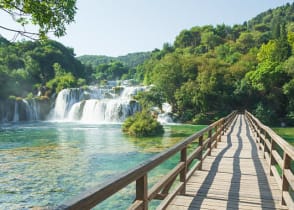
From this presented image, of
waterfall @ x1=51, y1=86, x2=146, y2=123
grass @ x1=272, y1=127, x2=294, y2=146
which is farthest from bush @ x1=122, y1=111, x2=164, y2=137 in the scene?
waterfall @ x1=51, y1=86, x2=146, y2=123

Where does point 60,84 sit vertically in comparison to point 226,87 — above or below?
above

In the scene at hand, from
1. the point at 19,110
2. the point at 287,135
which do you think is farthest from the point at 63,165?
the point at 19,110

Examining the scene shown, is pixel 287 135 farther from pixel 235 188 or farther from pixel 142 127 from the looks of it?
pixel 235 188

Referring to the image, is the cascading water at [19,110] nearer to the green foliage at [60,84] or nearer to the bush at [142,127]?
the green foliage at [60,84]

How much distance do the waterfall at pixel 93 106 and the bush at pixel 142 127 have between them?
11.4 metres

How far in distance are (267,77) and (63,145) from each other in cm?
3077

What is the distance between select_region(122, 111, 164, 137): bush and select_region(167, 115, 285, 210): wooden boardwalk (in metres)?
16.7

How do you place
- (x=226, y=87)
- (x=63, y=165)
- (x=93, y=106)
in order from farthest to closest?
(x=226, y=87) → (x=93, y=106) → (x=63, y=165)

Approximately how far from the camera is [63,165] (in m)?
14.2

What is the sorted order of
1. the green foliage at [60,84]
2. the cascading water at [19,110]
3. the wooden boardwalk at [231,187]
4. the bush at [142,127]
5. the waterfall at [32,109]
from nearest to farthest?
the wooden boardwalk at [231,187] → the bush at [142,127] → the cascading water at [19,110] → the waterfall at [32,109] → the green foliage at [60,84]

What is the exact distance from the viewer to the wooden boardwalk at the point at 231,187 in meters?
4.40

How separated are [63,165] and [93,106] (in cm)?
2611

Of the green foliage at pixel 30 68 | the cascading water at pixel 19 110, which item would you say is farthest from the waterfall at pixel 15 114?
the green foliage at pixel 30 68

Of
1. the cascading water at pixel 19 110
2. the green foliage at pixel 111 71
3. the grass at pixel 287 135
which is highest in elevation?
the green foliage at pixel 111 71
